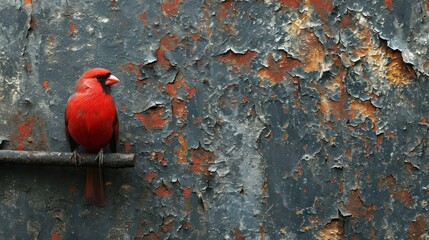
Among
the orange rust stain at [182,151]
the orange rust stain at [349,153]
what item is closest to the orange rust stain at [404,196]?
the orange rust stain at [349,153]

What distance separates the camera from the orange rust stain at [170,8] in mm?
3354

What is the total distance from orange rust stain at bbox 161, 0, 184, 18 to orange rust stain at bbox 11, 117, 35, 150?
2.28 feet

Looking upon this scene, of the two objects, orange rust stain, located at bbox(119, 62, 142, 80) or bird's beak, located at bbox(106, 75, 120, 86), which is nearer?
bird's beak, located at bbox(106, 75, 120, 86)

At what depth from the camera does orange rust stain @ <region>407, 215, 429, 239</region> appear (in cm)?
323

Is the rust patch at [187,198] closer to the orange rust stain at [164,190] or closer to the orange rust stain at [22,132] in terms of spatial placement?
the orange rust stain at [164,190]

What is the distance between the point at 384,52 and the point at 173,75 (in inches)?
33.4

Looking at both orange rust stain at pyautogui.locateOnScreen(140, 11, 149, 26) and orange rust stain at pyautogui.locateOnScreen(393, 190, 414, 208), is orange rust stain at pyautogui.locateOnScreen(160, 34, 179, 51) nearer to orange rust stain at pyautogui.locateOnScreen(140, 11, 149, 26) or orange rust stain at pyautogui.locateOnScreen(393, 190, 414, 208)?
orange rust stain at pyautogui.locateOnScreen(140, 11, 149, 26)

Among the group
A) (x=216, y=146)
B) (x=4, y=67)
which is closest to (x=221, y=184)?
(x=216, y=146)

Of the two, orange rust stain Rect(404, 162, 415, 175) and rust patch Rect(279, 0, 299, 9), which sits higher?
rust patch Rect(279, 0, 299, 9)

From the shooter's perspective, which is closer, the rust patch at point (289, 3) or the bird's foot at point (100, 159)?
the bird's foot at point (100, 159)

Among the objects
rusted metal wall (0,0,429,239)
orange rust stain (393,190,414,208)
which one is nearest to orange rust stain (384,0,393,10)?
rusted metal wall (0,0,429,239)

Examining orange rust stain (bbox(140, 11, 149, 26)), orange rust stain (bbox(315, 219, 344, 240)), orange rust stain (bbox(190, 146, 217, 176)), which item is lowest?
orange rust stain (bbox(315, 219, 344, 240))

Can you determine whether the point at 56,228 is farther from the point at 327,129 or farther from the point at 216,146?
→ the point at 327,129

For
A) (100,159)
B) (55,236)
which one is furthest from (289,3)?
(55,236)
